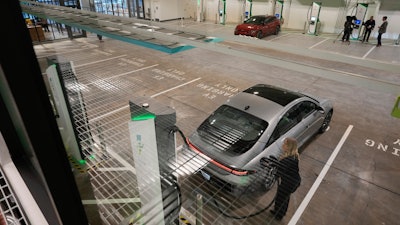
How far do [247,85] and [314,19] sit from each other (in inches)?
432

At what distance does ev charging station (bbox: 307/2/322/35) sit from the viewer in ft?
53.1

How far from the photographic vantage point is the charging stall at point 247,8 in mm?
19052

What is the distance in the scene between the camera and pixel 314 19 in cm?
1652

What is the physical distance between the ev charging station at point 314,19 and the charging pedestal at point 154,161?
17.6 meters

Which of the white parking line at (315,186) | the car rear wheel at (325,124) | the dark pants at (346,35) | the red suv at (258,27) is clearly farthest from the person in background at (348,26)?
the white parking line at (315,186)

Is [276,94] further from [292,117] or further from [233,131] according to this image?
[233,131]

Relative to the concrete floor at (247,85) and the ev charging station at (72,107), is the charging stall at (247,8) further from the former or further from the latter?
the ev charging station at (72,107)

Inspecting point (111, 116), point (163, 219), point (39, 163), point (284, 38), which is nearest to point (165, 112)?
point (111, 116)

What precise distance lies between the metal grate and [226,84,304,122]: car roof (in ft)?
12.1

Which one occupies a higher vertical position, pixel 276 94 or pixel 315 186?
pixel 276 94

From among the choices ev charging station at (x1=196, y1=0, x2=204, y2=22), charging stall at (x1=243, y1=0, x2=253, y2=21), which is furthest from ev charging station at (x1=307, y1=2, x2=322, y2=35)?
ev charging station at (x1=196, y1=0, x2=204, y2=22)

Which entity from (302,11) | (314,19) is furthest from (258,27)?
(302,11)

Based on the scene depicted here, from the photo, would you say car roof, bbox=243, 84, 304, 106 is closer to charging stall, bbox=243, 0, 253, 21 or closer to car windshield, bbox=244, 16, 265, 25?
car windshield, bbox=244, 16, 265, 25

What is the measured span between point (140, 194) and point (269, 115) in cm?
337
